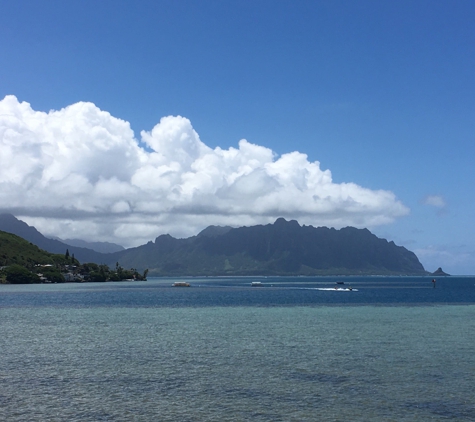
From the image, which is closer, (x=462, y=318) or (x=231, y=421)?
(x=231, y=421)

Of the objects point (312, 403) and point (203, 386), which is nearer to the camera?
point (312, 403)

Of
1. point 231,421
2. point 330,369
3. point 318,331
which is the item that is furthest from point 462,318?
point 231,421

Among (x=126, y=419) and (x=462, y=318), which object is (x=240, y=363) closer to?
(x=126, y=419)

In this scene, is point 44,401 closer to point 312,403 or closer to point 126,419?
point 126,419

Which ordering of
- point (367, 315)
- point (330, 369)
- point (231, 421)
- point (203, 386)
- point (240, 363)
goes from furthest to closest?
point (367, 315)
point (240, 363)
point (330, 369)
point (203, 386)
point (231, 421)

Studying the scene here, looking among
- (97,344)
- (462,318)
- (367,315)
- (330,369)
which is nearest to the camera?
(330,369)

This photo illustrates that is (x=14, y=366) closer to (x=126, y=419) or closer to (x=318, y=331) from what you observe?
(x=126, y=419)

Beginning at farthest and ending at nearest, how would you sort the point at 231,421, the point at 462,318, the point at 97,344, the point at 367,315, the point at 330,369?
1. the point at 367,315
2. the point at 462,318
3. the point at 97,344
4. the point at 330,369
5. the point at 231,421

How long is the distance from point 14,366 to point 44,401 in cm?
1579

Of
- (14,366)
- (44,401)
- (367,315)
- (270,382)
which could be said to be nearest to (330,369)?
(270,382)

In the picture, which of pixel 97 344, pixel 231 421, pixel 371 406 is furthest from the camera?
pixel 97 344

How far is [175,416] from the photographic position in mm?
37344

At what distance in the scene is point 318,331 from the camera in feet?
274

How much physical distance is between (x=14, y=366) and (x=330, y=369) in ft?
107
